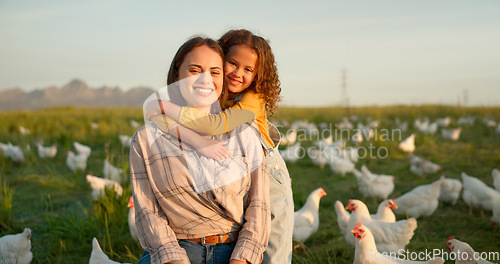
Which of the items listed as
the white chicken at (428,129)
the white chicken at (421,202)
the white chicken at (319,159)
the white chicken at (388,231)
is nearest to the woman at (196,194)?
the white chicken at (388,231)

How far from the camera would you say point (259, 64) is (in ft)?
7.83

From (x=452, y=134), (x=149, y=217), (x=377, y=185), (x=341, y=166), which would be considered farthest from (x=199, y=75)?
(x=452, y=134)

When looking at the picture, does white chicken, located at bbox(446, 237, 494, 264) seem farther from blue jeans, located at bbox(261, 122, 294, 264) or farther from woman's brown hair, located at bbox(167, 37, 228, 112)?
woman's brown hair, located at bbox(167, 37, 228, 112)

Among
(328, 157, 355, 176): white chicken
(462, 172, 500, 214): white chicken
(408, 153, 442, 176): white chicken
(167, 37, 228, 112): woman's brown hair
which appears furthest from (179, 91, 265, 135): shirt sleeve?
(408, 153, 442, 176): white chicken

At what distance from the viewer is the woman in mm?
1887

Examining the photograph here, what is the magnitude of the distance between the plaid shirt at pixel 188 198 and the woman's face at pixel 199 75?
26 centimetres

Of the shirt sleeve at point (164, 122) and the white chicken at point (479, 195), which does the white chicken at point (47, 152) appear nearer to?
the shirt sleeve at point (164, 122)

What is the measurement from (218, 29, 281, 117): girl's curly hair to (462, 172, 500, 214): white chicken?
3841 mm

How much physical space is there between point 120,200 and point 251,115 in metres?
2.70

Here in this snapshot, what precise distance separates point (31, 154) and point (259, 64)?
7793 millimetres

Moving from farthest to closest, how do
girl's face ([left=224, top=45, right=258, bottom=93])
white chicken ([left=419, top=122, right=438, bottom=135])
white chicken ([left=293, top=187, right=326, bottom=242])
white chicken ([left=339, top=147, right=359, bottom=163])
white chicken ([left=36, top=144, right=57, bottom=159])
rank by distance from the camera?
white chicken ([left=419, top=122, right=438, bottom=135])
white chicken ([left=36, top=144, right=57, bottom=159])
white chicken ([left=339, top=147, right=359, bottom=163])
white chicken ([left=293, top=187, right=326, bottom=242])
girl's face ([left=224, top=45, right=258, bottom=93])

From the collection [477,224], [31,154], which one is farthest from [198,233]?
[31,154]

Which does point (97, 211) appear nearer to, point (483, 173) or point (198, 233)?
point (198, 233)

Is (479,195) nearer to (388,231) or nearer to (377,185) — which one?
(377,185)
